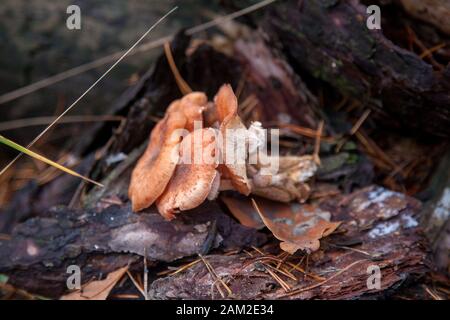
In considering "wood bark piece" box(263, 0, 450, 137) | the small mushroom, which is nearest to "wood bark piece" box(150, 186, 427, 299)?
"wood bark piece" box(263, 0, 450, 137)

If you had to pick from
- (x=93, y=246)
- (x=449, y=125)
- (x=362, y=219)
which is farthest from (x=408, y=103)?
(x=93, y=246)

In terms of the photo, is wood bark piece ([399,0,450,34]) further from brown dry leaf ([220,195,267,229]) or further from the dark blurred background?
the dark blurred background

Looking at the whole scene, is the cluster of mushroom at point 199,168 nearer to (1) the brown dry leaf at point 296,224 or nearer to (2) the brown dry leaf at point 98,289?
(1) the brown dry leaf at point 296,224

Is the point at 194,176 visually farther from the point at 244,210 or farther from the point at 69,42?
the point at 69,42

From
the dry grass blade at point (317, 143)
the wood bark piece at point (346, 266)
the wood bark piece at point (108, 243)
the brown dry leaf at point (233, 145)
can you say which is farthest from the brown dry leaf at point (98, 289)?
the dry grass blade at point (317, 143)

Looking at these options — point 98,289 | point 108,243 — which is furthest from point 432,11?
point 98,289

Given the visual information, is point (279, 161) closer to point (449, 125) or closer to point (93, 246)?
point (449, 125)
